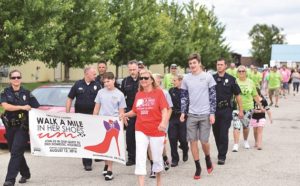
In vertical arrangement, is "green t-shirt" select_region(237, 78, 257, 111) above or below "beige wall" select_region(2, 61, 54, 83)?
above

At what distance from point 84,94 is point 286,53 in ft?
309

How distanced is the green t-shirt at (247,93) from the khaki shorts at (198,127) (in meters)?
2.59

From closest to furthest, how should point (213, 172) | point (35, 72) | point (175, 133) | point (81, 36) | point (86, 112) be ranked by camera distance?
1. point (213, 172)
2. point (86, 112)
3. point (175, 133)
4. point (81, 36)
5. point (35, 72)

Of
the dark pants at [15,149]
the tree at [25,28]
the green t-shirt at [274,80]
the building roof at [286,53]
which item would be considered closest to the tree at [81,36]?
the tree at [25,28]

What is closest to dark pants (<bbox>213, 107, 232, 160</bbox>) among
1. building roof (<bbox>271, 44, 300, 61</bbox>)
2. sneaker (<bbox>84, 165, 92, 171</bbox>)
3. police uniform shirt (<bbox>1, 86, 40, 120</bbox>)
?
sneaker (<bbox>84, 165, 92, 171</bbox>)

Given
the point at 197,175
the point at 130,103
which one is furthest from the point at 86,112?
the point at 197,175

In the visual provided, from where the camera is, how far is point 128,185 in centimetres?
719

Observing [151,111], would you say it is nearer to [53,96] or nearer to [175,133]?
[175,133]

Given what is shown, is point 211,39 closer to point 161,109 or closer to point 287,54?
point 161,109

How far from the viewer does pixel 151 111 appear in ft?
21.8

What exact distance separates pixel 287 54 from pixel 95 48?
78.7 m

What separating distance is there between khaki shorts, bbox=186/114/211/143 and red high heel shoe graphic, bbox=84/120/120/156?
112 centimetres

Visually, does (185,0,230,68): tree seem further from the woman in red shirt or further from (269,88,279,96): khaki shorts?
the woman in red shirt

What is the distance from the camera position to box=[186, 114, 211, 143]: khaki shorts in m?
7.81
